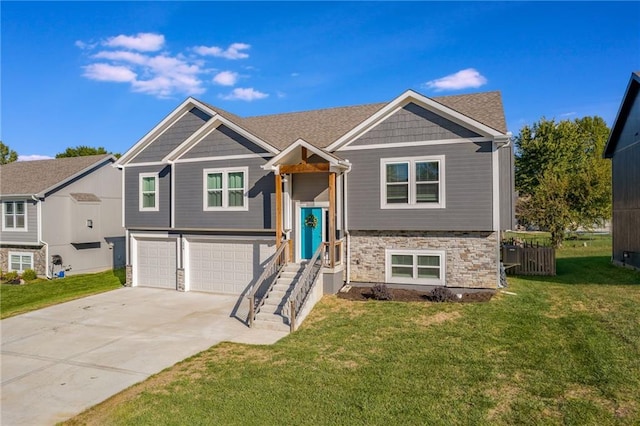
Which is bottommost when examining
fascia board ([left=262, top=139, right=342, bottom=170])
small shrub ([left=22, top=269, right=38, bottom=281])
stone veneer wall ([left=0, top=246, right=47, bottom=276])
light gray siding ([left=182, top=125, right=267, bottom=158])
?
small shrub ([left=22, top=269, right=38, bottom=281])

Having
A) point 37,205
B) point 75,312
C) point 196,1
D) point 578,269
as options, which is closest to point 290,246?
point 75,312

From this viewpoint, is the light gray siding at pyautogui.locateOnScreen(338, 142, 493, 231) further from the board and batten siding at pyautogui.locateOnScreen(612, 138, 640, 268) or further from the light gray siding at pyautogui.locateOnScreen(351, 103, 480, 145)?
the board and batten siding at pyautogui.locateOnScreen(612, 138, 640, 268)

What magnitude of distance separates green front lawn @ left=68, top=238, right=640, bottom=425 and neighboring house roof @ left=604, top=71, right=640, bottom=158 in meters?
11.3

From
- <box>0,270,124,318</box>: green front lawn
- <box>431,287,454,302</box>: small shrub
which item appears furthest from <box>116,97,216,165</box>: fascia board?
<box>431,287,454,302</box>: small shrub

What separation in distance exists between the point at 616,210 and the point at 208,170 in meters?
20.7

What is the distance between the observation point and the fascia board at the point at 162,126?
16016mm

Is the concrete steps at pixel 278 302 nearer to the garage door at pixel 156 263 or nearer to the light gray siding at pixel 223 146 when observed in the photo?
the light gray siding at pixel 223 146

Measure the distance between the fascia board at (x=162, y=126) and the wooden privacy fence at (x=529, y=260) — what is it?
46.2 ft

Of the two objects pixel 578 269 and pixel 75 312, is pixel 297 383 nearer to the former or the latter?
pixel 75 312

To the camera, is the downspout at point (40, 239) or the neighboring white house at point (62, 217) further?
the neighboring white house at point (62, 217)

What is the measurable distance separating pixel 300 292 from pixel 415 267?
4328mm

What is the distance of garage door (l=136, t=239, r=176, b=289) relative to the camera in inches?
665

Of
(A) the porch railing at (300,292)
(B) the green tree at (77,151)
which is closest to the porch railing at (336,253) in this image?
(A) the porch railing at (300,292)

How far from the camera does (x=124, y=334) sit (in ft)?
34.5
